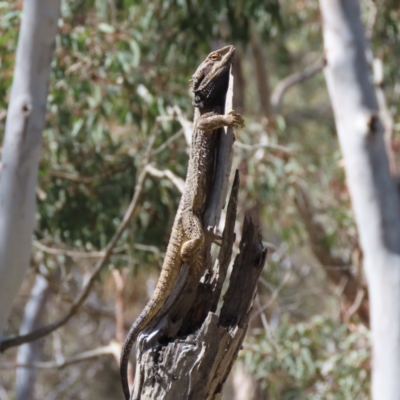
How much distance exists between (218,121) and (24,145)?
1322 mm

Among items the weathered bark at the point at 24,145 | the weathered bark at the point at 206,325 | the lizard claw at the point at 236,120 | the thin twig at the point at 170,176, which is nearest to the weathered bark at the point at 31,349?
the thin twig at the point at 170,176

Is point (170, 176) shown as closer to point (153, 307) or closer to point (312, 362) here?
point (153, 307)

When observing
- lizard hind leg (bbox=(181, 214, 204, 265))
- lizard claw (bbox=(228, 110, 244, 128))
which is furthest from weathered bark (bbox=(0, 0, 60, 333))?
lizard claw (bbox=(228, 110, 244, 128))

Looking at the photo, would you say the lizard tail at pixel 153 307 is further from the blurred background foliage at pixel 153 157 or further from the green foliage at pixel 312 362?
the green foliage at pixel 312 362

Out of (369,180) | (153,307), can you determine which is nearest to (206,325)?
(153,307)

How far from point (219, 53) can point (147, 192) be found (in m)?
2.67

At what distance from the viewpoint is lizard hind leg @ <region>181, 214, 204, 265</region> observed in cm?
321

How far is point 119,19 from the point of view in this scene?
7734 millimetres

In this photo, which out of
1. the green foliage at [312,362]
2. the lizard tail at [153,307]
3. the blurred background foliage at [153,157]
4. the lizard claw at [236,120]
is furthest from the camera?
the green foliage at [312,362]

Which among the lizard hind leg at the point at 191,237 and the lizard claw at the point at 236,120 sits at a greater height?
the lizard claw at the point at 236,120

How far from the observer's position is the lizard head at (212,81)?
11.9 feet

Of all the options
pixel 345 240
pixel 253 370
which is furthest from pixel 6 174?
pixel 345 240

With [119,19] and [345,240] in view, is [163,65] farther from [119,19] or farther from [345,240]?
[345,240]

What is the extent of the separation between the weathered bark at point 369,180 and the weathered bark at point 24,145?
221 centimetres
